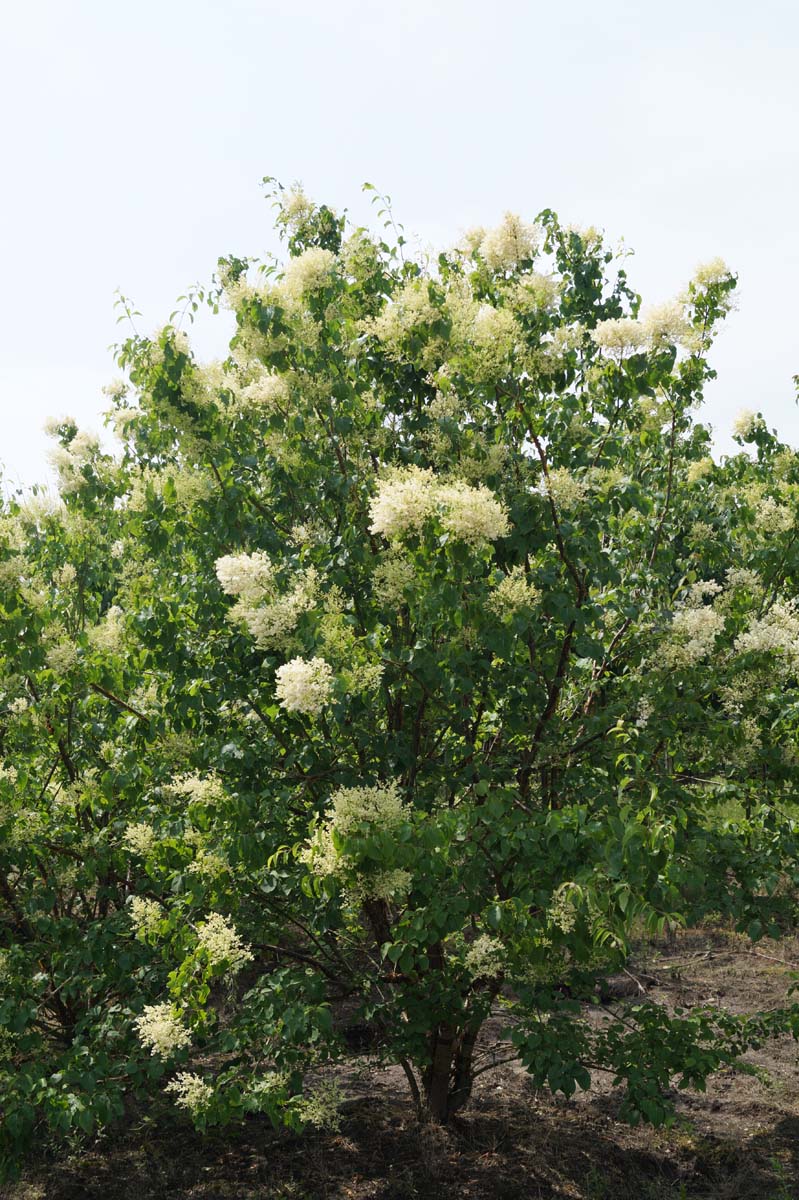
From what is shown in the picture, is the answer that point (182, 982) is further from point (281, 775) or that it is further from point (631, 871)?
point (631, 871)

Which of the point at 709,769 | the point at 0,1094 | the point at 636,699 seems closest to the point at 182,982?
the point at 0,1094

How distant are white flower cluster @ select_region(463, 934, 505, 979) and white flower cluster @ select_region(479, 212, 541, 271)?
10.3 feet

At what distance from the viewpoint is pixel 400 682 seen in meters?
4.57

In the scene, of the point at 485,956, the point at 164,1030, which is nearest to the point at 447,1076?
the point at 485,956

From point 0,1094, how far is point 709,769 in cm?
378

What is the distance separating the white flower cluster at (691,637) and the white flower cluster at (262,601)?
5.39ft

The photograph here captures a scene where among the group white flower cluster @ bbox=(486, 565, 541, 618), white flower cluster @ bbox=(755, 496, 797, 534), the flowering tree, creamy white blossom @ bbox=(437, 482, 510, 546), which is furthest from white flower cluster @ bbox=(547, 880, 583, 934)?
white flower cluster @ bbox=(755, 496, 797, 534)

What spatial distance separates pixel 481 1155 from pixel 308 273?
4840 mm

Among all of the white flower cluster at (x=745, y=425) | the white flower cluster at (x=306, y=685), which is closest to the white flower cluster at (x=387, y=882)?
the white flower cluster at (x=306, y=685)

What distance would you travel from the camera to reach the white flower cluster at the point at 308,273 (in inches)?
175

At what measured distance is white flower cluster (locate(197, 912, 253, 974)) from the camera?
399 centimetres

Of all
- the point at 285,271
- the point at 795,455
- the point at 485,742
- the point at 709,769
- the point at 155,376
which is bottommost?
the point at 709,769

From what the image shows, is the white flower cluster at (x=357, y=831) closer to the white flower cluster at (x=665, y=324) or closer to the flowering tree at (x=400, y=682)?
the flowering tree at (x=400, y=682)

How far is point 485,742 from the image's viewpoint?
5.44 m
